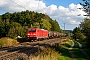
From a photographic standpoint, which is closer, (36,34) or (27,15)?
(36,34)

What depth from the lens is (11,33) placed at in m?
60.5

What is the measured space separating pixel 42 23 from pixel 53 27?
46.6 metres

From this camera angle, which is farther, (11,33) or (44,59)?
(11,33)

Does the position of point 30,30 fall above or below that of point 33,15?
below

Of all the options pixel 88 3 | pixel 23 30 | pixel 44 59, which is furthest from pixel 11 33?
pixel 44 59

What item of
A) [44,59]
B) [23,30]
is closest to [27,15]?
[23,30]

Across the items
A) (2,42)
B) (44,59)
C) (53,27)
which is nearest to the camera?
(44,59)

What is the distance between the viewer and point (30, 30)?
55656 mm

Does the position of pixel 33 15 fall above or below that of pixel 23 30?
above

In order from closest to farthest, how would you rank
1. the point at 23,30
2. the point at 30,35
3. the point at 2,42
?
1. the point at 2,42
2. the point at 30,35
3. the point at 23,30

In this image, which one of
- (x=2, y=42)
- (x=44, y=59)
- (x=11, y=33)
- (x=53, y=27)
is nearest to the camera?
(x=44, y=59)

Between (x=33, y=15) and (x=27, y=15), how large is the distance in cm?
422

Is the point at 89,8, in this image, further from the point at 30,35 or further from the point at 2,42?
the point at 30,35

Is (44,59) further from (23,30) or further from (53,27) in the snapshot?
(53,27)
